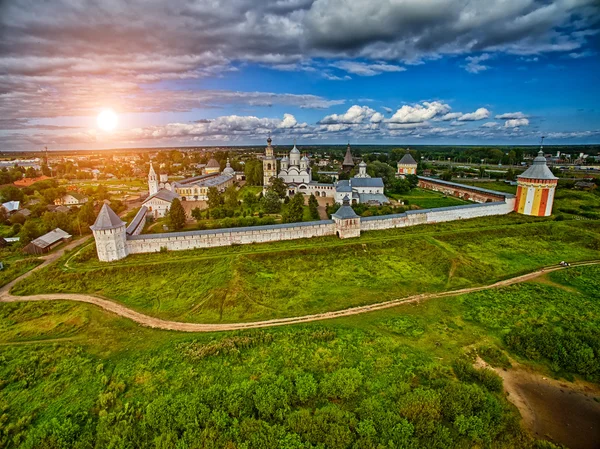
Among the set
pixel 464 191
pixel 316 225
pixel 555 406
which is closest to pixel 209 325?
pixel 316 225

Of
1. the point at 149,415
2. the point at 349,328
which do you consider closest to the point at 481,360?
the point at 349,328

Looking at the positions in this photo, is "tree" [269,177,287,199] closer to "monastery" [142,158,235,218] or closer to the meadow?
"monastery" [142,158,235,218]

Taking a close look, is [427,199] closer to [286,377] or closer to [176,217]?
[176,217]

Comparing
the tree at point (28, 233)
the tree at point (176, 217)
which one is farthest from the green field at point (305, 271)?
the tree at point (28, 233)

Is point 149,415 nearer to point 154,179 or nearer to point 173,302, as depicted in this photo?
point 173,302

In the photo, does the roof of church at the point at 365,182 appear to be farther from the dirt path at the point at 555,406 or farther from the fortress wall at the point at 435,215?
the dirt path at the point at 555,406

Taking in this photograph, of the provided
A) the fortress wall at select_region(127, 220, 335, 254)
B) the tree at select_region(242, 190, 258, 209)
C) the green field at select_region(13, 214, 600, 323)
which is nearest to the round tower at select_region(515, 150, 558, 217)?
the green field at select_region(13, 214, 600, 323)
